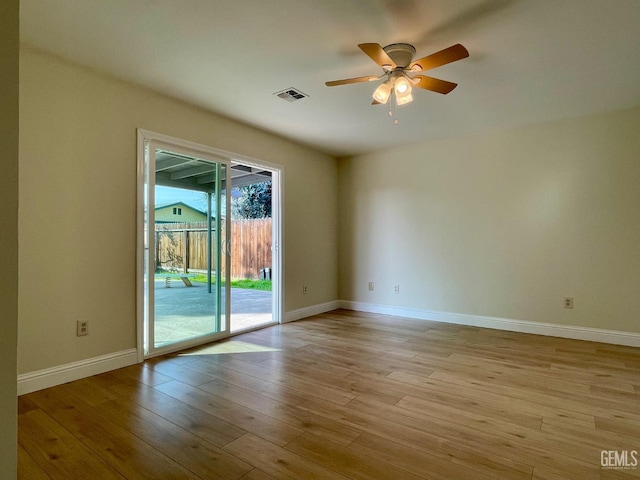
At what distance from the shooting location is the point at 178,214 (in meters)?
3.45

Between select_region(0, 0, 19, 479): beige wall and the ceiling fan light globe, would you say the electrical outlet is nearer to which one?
select_region(0, 0, 19, 479): beige wall

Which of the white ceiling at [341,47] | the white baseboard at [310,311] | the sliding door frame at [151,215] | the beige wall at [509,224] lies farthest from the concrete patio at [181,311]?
the beige wall at [509,224]

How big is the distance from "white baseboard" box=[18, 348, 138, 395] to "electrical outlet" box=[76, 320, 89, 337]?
21 cm

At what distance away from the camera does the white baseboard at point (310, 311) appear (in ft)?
15.1

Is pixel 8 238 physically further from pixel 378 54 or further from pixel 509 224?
pixel 509 224

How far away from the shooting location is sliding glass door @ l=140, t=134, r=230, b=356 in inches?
124

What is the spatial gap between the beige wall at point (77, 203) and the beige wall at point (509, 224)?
2994 millimetres

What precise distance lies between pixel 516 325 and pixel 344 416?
9.78 ft

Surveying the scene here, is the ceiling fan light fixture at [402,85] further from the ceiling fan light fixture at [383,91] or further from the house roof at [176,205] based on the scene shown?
the house roof at [176,205]

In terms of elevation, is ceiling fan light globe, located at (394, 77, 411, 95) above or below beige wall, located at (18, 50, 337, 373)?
above

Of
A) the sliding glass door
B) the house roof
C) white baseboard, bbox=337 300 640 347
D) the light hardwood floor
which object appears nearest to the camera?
the light hardwood floor

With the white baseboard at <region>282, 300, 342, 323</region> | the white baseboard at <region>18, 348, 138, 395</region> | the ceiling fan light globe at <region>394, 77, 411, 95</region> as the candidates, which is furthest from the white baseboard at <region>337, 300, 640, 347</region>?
the white baseboard at <region>18, 348, 138, 395</region>

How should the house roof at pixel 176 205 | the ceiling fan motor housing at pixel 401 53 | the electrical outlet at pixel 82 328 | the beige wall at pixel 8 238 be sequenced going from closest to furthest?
the beige wall at pixel 8 238 → the ceiling fan motor housing at pixel 401 53 → the electrical outlet at pixel 82 328 → the house roof at pixel 176 205

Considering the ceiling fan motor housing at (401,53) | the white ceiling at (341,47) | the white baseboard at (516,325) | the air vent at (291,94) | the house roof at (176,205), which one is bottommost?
the white baseboard at (516,325)
